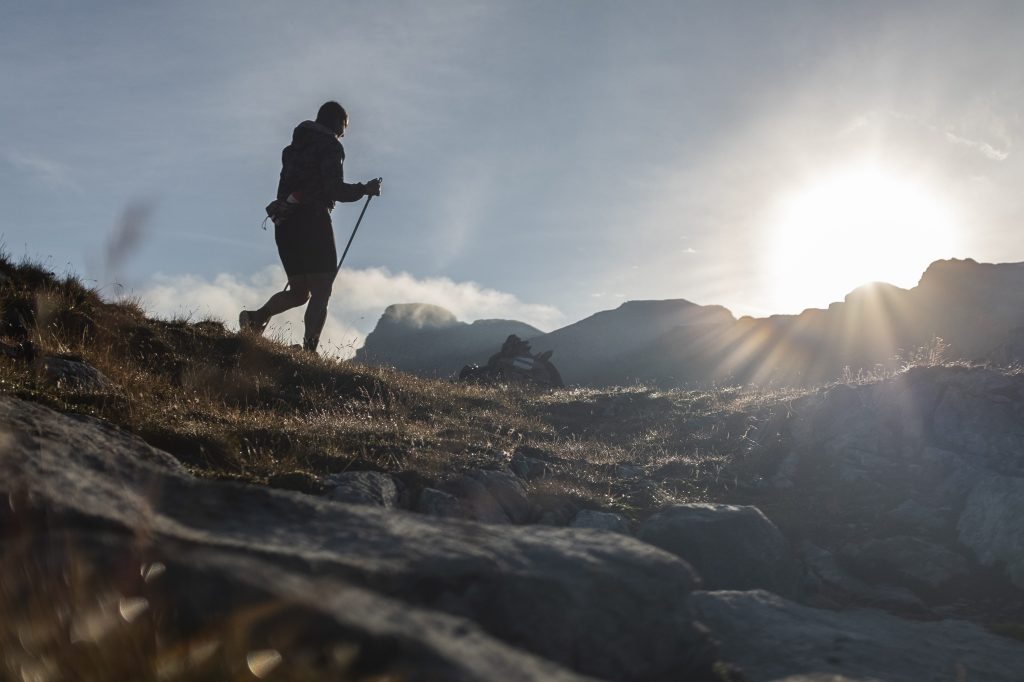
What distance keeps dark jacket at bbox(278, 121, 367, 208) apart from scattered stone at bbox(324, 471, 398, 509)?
5.86m

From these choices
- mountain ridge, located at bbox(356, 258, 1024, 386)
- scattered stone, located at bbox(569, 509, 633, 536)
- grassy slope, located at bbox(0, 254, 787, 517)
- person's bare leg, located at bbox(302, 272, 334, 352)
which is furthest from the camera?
mountain ridge, located at bbox(356, 258, 1024, 386)

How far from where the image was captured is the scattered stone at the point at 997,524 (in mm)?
5680

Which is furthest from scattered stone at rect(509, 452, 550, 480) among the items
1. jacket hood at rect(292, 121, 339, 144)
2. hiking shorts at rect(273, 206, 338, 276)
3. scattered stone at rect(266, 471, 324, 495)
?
jacket hood at rect(292, 121, 339, 144)

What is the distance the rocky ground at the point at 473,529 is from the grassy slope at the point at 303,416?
0.16ft

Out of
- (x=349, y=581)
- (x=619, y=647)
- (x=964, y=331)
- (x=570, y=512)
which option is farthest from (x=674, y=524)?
(x=964, y=331)

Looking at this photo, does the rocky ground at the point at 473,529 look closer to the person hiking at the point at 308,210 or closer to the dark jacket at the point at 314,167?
the person hiking at the point at 308,210

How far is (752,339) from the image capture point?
70375 mm

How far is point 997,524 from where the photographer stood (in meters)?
6.03

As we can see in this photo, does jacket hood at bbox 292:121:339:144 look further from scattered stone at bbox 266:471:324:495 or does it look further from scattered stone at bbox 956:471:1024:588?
scattered stone at bbox 956:471:1024:588

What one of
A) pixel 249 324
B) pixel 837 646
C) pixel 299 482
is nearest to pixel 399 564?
pixel 837 646

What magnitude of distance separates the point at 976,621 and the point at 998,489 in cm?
204

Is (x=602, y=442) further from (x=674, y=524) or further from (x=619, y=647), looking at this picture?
(x=619, y=647)

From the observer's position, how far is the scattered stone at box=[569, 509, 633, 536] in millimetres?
5982

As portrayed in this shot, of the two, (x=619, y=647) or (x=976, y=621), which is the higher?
(x=619, y=647)
